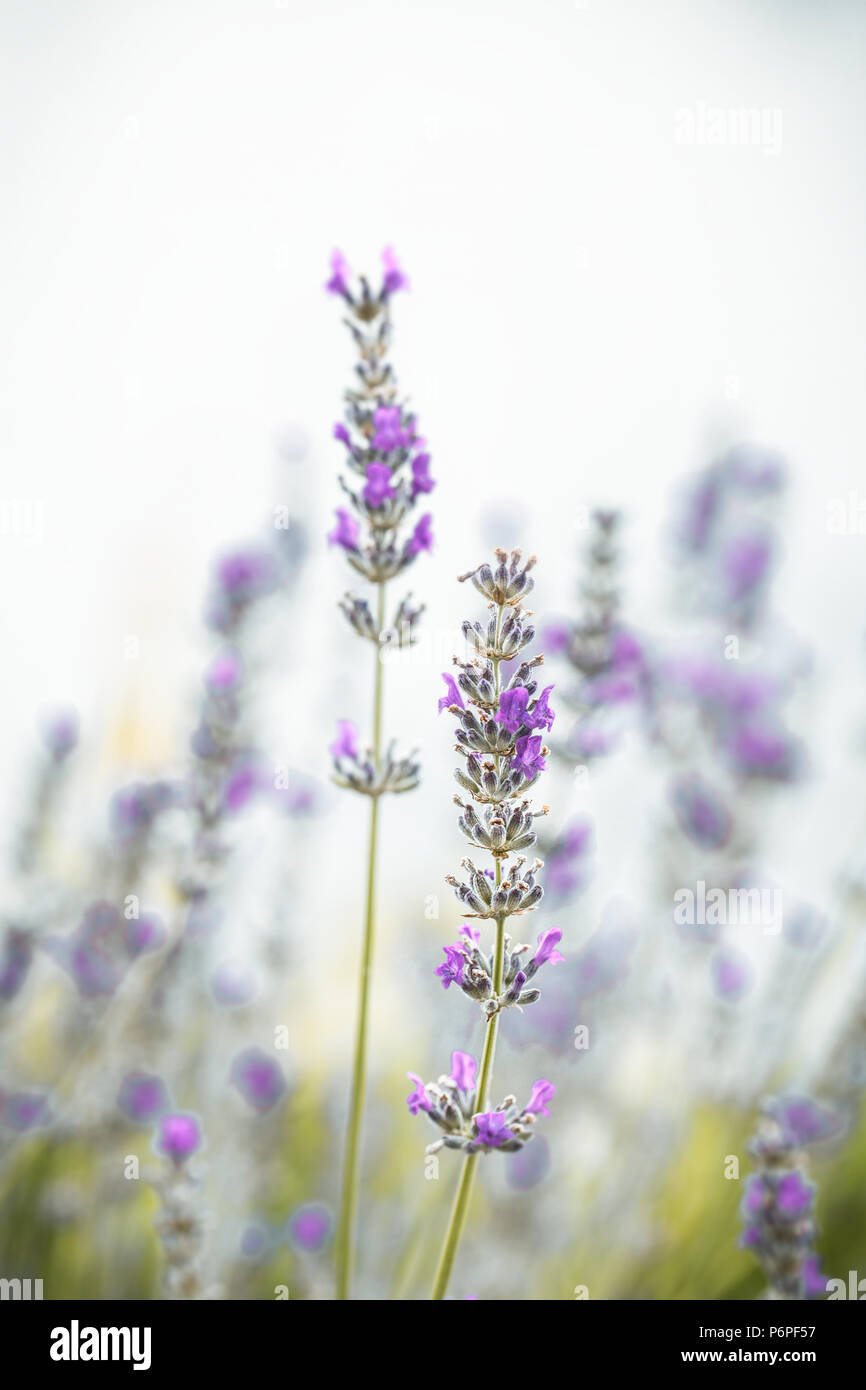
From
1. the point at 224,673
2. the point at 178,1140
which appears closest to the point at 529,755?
the point at 178,1140

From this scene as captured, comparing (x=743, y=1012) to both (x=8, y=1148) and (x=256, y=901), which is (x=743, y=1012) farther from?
(x=8, y=1148)

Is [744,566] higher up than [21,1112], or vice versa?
[744,566]

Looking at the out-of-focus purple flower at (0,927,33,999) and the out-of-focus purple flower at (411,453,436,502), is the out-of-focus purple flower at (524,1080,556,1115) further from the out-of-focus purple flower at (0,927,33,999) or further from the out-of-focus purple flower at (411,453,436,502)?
the out-of-focus purple flower at (0,927,33,999)

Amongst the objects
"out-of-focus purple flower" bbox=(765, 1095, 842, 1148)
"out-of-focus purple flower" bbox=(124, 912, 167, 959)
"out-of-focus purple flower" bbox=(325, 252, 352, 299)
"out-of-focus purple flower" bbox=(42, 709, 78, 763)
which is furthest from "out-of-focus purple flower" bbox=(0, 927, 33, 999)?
"out-of-focus purple flower" bbox=(765, 1095, 842, 1148)

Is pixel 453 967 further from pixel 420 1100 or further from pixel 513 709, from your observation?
pixel 513 709

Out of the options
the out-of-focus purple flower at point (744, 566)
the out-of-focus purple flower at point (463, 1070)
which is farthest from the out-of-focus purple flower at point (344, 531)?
the out-of-focus purple flower at point (744, 566)
